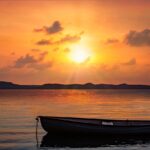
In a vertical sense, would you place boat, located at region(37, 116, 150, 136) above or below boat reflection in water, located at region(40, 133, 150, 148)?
above

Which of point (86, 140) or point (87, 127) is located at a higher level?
point (87, 127)

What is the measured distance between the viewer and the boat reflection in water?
3688 cm

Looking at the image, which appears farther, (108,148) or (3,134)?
(3,134)

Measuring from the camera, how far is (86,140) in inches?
1527

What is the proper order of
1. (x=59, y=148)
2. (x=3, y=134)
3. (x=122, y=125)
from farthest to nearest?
1. (x=3, y=134)
2. (x=122, y=125)
3. (x=59, y=148)

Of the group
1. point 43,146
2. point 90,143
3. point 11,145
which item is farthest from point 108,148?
point 11,145

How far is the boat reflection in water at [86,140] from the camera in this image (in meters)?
36.9

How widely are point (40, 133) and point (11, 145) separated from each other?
8.81 m

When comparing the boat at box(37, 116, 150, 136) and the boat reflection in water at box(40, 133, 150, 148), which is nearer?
the boat reflection in water at box(40, 133, 150, 148)

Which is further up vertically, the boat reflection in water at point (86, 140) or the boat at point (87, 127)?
the boat at point (87, 127)

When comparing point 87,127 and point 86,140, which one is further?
point 87,127

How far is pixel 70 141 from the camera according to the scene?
38.2 metres

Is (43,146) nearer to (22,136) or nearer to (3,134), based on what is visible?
(22,136)

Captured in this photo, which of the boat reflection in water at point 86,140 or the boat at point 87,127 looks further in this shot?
the boat at point 87,127
